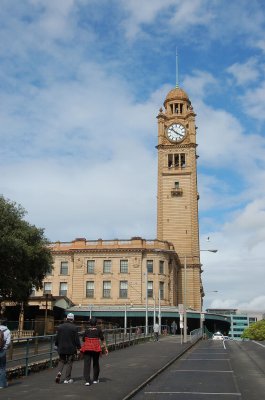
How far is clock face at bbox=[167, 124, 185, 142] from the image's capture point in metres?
87.1

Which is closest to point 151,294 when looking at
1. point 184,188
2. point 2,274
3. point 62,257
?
point 62,257

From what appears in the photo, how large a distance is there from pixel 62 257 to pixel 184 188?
23.6 m

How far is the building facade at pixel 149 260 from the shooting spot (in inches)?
2793

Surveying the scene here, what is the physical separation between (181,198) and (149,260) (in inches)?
569

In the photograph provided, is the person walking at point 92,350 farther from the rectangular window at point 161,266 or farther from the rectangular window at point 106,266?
the rectangular window at point 106,266

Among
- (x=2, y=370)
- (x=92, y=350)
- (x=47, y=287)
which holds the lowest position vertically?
(x=2, y=370)

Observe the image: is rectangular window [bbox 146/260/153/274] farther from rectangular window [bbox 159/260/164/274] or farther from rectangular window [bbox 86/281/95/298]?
rectangular window [bbox 86/281/95/298]

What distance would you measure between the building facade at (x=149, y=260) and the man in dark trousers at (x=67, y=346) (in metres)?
52.6

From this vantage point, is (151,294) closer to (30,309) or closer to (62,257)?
(62,257)

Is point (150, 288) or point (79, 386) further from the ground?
point (150, 288)

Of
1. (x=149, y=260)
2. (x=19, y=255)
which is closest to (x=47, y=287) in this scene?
A: (x=149, y=260)

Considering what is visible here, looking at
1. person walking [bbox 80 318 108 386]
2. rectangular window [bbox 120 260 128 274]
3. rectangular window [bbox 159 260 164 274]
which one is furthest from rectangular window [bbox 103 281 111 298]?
person walking [bbox 80 318 108 386]

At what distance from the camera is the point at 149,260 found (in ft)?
236

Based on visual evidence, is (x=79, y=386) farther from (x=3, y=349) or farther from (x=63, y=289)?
(x=63, y=289)
